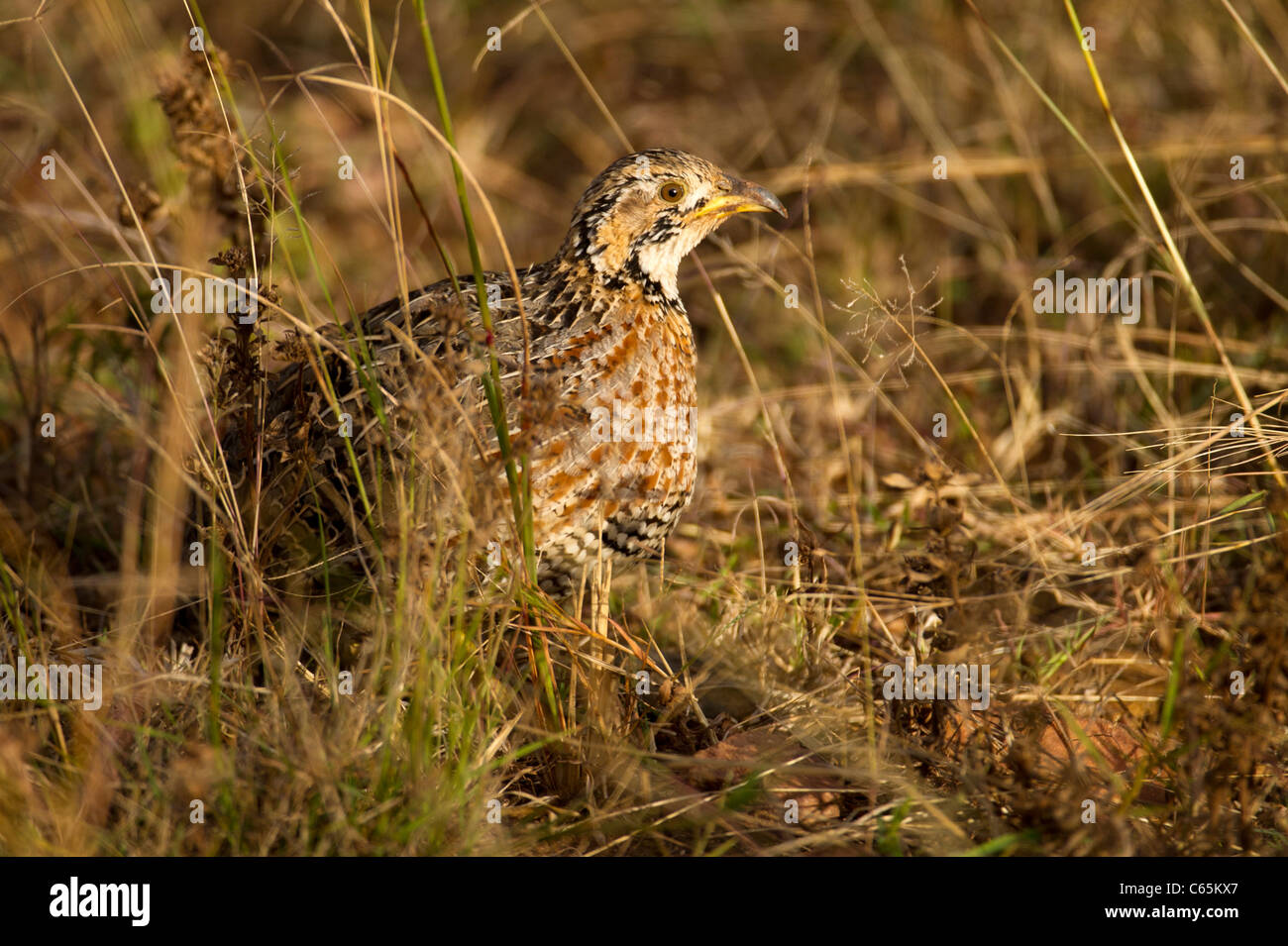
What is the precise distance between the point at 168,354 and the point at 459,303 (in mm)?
2229

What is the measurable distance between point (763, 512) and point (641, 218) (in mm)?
1414

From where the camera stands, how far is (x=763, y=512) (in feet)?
15.1

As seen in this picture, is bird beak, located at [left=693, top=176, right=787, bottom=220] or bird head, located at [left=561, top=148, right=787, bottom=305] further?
bird beak, located at [left=693, top=176, right=787, bottom=220]

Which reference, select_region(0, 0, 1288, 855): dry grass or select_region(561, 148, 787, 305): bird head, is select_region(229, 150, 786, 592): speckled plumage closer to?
select_region(561, 148, 787, 305): bird head

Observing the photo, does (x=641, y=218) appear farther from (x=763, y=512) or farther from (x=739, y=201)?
(x=763, y=512)

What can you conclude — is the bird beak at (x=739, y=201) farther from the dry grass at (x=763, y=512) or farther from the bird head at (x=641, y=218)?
the dry grass at (x=763, y=512)

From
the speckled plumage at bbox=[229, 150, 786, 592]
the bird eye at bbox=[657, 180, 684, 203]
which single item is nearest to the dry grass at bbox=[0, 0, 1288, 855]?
the speckled plumage at bbox=[229, 150, 786, 592]

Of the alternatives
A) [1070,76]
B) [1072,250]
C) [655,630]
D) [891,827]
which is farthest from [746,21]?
[891,827]

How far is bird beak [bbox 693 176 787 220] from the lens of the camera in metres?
3.71

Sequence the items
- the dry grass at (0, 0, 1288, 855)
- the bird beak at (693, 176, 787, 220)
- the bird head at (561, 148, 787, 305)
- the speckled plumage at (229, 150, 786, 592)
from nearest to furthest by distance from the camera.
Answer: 1. the dry grass at (0, 0, 1288, 855)
2. the speckled plumage at (229, 150, 786, 592)
3. the bird head at (561, 148, 787, 305)
4. the bird beak at (693, 176, 787, 220)

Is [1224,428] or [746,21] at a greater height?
[746,21]

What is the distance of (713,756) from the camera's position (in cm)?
316

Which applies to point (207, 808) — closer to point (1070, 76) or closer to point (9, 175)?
point (9, 175)

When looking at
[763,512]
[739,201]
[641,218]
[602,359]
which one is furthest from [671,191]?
[763,512]
